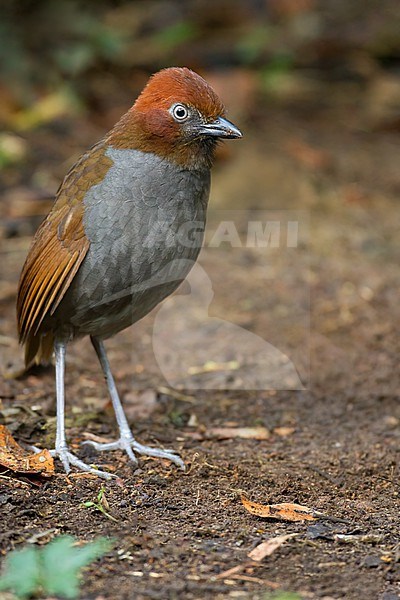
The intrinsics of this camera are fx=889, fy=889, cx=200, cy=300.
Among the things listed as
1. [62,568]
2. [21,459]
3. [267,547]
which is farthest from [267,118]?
[62,568]

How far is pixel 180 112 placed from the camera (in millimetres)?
4309

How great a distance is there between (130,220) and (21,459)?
1207 mm

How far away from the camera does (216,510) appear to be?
3.73 meters

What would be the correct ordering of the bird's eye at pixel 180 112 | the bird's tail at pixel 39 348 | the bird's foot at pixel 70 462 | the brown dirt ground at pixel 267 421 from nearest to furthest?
the brown dirt ground at pixel 267 421, the bird's foot at pixel 70 462, the bird's eye at pixel 180 112, the bird's tail at pixel 39 348

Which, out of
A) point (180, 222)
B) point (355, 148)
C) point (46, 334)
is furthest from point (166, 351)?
point (355, 148)

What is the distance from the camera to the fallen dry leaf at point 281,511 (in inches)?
145

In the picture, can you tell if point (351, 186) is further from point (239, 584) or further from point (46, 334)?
point (239, 584)

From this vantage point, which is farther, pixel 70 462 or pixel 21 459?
pixel 70 462

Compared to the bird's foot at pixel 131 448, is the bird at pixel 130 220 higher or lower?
higher

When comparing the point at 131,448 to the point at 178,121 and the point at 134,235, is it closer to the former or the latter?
the point at 134,235

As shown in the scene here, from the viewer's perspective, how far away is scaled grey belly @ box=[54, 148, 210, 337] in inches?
165

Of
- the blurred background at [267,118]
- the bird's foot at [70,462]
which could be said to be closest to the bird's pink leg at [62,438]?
the bird's foot at [70,462]

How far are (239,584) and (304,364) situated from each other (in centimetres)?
291

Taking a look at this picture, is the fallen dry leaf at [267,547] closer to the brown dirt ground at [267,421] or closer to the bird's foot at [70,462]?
the brown dirt ground at [267,421]
